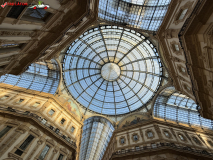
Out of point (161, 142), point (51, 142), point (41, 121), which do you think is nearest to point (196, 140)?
point (161, 142)

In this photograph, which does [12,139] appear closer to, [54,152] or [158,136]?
[54,152]

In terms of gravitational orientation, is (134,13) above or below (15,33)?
above

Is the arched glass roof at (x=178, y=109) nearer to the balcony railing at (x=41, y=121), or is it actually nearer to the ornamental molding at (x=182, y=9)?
the ornamental molding at (x=182, y=9)

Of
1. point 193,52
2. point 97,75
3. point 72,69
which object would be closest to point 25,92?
point 72,69

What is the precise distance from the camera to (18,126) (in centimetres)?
2041

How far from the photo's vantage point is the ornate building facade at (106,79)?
14.4 m

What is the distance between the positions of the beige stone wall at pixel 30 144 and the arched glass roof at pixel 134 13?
2139cm

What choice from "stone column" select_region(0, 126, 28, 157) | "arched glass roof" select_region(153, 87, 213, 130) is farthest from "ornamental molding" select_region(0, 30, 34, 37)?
"arched glass roof" select_region(153, 87, 213, 130)

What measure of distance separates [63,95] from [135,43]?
20700 millimetres

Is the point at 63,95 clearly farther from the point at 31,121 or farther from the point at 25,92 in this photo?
the point at 31,121

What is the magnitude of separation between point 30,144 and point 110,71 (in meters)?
→ 24.5

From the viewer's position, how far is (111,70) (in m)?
37.6

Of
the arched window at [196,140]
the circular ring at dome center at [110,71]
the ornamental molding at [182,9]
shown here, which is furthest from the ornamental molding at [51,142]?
the arched window at [196,140]

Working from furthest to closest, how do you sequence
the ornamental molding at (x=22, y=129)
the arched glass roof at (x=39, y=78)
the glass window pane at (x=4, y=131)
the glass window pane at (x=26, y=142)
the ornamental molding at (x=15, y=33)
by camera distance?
the arched glass roof at (x=39, y=78) < the ornamental molding at (x=22, y=129) < the glass window pane at (x=26, y=142) < the glass window pane at (x=4, y=131) < the ornamental molding at (x=15, y=33)
